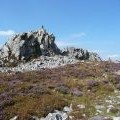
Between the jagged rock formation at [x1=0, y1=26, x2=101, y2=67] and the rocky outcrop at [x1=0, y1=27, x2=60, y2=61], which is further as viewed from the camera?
the rocky outcrop at [x1=0, y1=27, x2=60, y2=61]

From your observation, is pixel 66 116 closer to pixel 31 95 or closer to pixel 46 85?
pixel 31 95

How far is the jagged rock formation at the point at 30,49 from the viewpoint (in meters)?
57.2

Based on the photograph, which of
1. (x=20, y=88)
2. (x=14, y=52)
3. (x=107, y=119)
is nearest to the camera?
(x=107, y=119)

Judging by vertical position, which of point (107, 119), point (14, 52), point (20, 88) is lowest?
Result: point (107, 119)

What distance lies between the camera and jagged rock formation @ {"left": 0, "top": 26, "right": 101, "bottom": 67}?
188 ft

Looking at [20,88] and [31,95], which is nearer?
[31,95]

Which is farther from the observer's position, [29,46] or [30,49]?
[29,46]

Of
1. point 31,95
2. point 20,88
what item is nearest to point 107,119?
point 31,95

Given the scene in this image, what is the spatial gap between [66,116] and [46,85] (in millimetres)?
9986

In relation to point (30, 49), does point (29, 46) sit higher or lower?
higher

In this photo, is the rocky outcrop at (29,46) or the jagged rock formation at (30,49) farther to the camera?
the rocky outcrop at (29,46)

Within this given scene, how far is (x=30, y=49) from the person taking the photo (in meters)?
60.9

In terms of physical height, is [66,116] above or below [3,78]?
below

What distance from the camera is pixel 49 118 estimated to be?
21.2 meters
